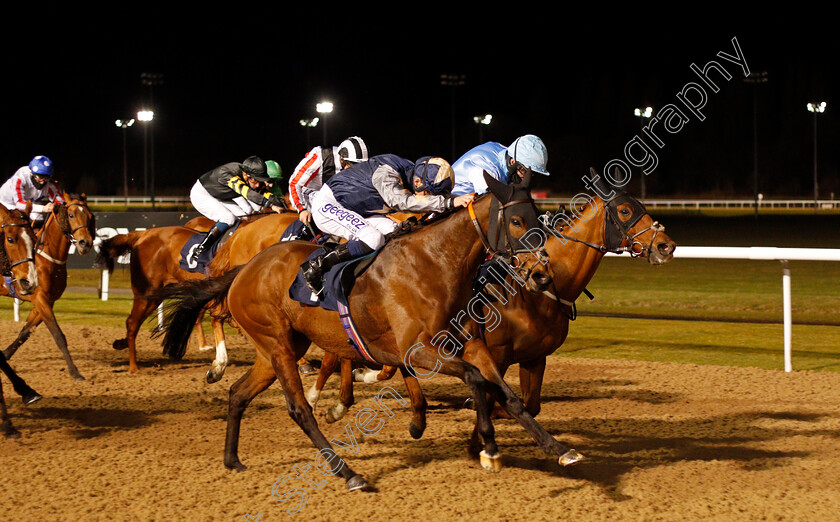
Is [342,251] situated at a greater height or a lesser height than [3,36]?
lesser

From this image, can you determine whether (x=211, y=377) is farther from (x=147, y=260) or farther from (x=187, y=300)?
(x=147, y=260)

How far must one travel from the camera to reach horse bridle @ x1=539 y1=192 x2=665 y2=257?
5.07 meters

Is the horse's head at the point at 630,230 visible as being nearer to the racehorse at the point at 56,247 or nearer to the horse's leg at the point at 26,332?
the racehorse at the point at 56,247

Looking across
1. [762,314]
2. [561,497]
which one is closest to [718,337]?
[762,314]

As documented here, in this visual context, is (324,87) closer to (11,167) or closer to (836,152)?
(11,167)

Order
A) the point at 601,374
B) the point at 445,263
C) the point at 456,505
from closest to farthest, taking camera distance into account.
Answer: the point at 456,505 → the point at 445,263 → the point at 601,374

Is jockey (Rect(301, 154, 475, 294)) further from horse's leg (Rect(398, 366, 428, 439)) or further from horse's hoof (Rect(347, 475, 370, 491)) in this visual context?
horse's hoof (Rect(347, 475, 370, 491))

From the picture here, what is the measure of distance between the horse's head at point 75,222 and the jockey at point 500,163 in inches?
144

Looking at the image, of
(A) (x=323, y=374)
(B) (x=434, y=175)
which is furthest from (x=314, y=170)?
(B) (x=434, y=175)

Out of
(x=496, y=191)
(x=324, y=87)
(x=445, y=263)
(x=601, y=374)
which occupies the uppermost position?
(x=324, y=87)

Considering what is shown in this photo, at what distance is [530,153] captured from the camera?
5.24 metres

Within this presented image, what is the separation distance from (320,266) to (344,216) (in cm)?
42

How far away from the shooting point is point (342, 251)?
4.44 metres

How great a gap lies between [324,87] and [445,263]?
52.8m
